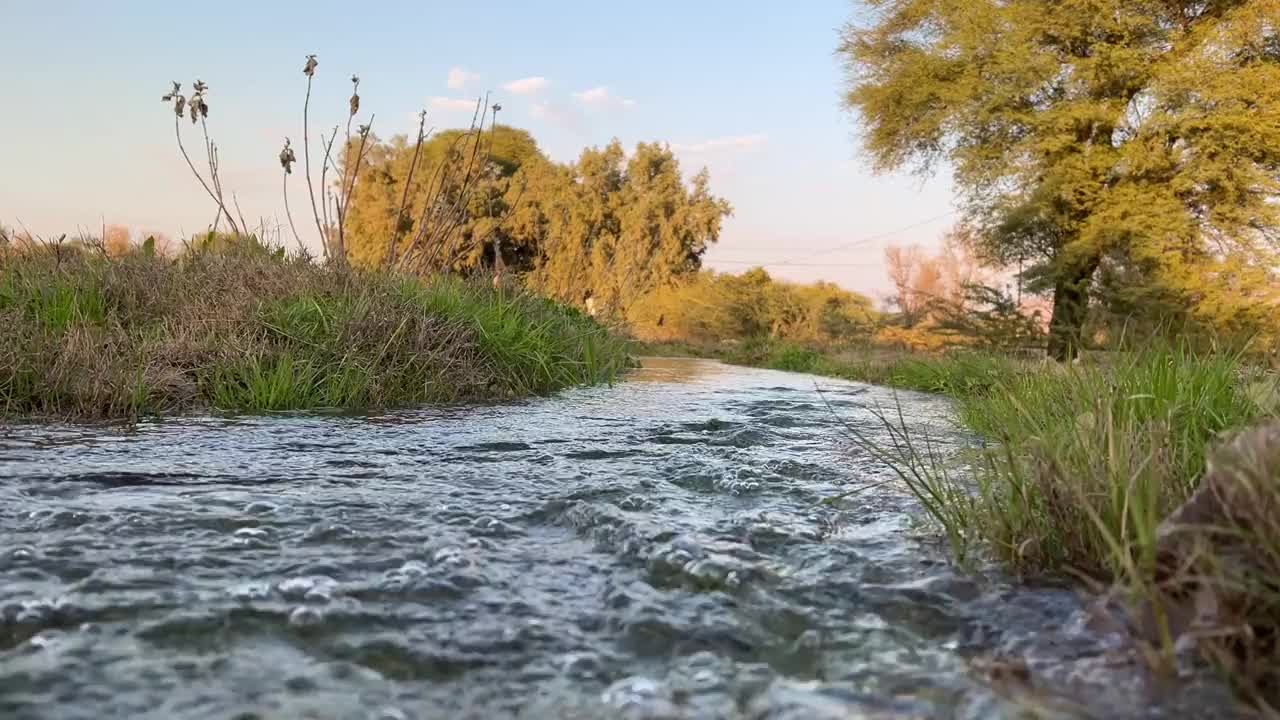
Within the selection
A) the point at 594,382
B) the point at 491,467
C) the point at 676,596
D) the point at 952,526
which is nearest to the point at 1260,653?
the point at 952,526

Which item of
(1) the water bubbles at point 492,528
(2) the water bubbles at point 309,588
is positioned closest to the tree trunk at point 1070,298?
(1) the water bubbles at point 492,528

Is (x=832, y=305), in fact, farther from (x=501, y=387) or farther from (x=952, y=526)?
(x=952, y=526)

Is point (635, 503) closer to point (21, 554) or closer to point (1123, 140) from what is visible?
point (21, 554)

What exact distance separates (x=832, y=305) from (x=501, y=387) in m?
19.3

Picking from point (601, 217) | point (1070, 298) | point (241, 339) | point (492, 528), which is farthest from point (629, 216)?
point (492, 528)

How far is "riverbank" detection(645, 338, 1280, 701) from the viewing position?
1.25m

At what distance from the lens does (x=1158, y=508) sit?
169cm

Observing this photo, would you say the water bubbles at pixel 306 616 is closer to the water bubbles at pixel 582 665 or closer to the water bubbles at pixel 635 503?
the water bubbles at pixel 582 665

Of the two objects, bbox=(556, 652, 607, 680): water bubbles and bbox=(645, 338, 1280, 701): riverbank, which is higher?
bbox=(645, 338, 1280, 701): riverbank

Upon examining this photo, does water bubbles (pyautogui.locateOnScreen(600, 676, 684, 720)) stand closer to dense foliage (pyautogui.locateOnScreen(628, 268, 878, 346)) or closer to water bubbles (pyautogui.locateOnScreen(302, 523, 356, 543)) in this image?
water bubbles (pyautogui.locateOnScreen(302, 523, 356, 543))

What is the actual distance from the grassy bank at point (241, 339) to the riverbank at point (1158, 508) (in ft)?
12.4

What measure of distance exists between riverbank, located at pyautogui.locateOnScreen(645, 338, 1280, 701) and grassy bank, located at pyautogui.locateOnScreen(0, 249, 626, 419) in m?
3.79

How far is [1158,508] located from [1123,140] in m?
17.5

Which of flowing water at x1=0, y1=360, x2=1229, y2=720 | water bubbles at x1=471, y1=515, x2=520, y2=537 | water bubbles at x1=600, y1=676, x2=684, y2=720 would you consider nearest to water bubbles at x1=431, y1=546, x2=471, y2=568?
flowing water at x1=0, y1=360, x2=1229, y2=720
